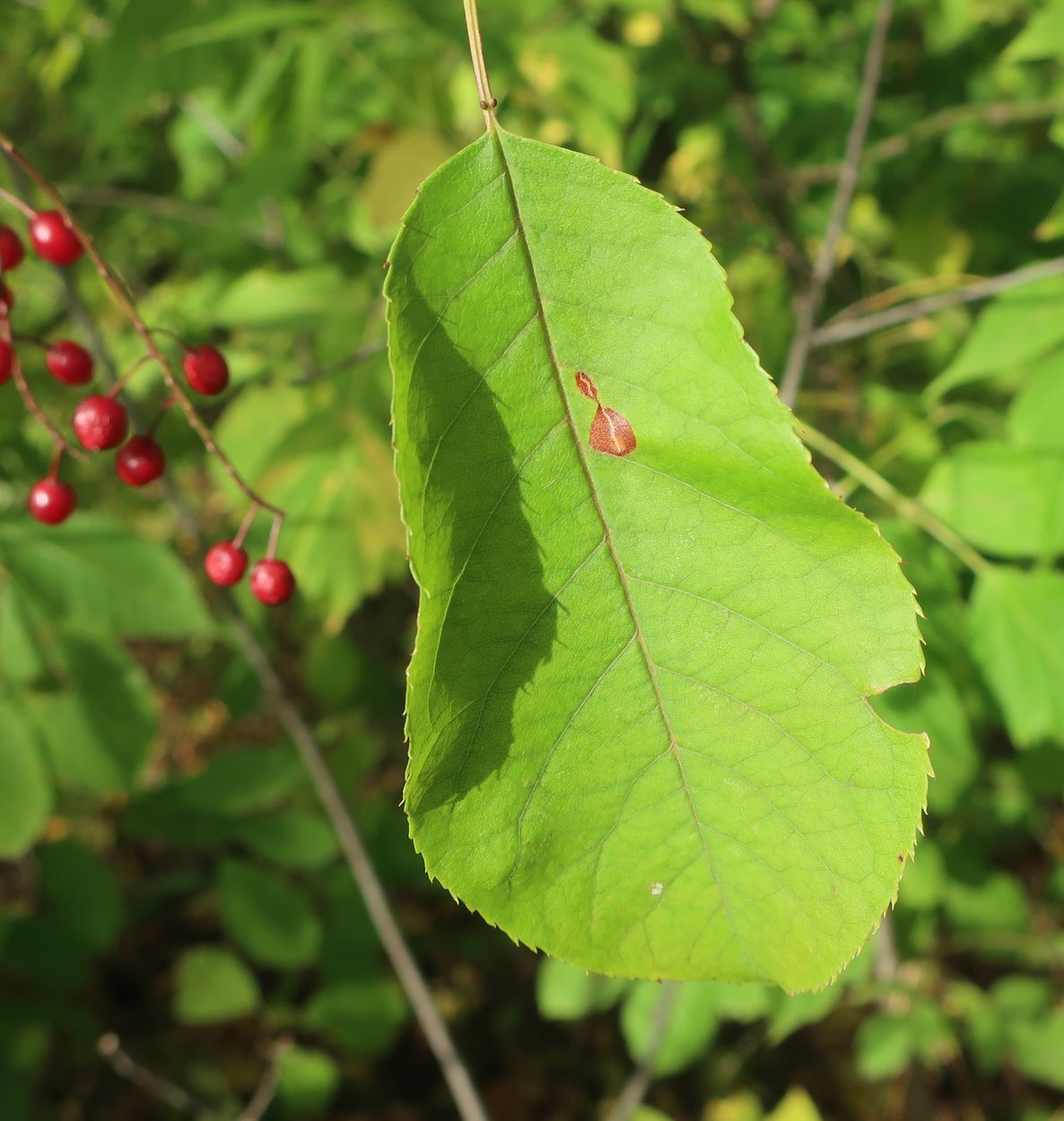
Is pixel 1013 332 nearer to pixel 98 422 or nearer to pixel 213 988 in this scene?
pixel 98 422

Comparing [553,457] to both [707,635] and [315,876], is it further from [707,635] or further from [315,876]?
[315,876]

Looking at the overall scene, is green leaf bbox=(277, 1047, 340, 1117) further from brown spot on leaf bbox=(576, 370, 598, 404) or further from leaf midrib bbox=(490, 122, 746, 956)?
brown spot on leaf bbox=(576, 370, 598, 404)

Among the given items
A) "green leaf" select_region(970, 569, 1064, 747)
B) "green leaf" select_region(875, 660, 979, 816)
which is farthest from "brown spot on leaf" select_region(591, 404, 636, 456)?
"green leaf" select_region(970, 569, 1064, 747)

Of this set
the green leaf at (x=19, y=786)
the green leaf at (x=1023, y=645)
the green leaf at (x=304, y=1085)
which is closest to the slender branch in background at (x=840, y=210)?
the green leaf at (x=1023, y=645)

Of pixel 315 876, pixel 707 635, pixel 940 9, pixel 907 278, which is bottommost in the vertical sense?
pixel 315 876

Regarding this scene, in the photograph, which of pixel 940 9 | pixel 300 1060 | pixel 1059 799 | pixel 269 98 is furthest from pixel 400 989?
pixel 940 9

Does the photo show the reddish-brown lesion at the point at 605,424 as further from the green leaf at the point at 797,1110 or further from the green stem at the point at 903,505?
the green leaf at the point at 797,1110

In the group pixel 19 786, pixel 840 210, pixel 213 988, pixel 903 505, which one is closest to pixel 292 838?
pixel 213 988
